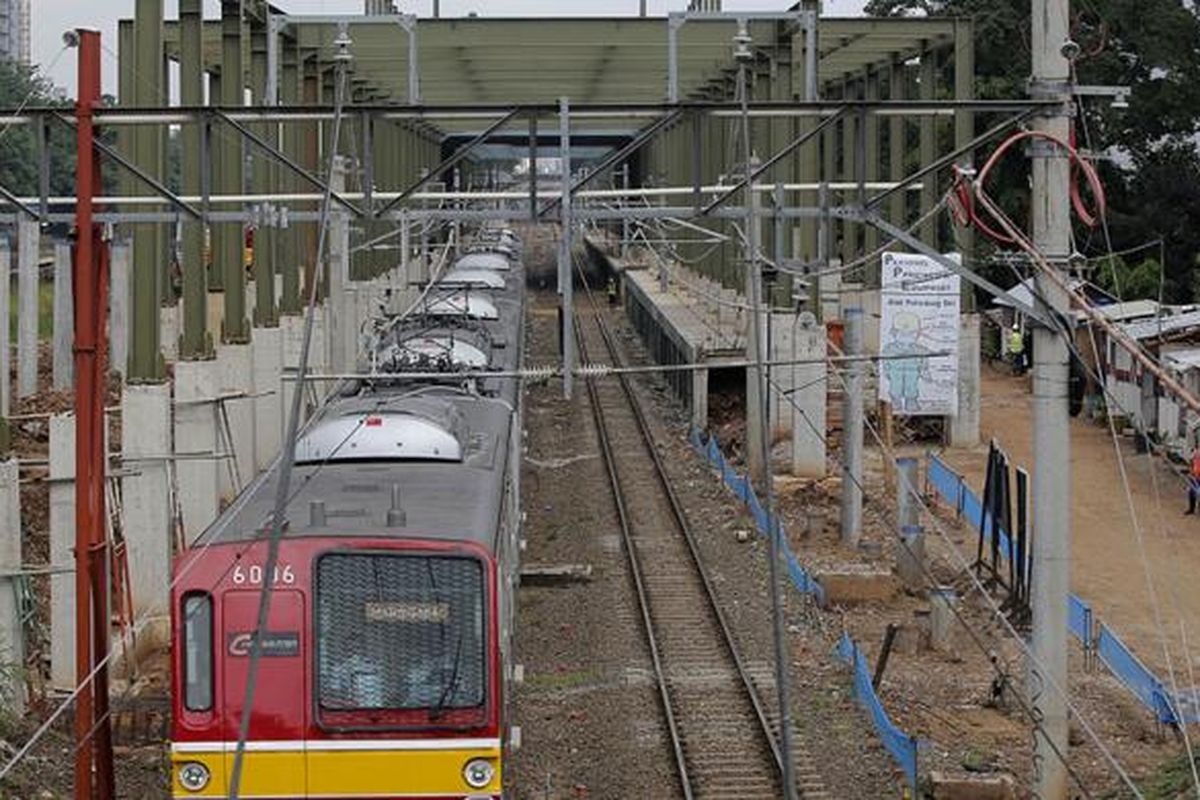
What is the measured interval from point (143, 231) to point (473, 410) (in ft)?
12.9

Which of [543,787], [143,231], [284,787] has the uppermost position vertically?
[143,231]

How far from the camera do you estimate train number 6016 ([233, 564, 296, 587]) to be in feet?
31.1

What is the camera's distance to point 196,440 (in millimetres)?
17953

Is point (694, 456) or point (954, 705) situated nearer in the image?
point (954, 705)

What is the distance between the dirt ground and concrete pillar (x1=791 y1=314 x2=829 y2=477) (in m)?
2.57

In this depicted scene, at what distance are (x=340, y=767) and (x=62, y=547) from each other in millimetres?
6281

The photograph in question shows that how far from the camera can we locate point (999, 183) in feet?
137

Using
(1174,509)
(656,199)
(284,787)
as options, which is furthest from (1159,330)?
(656,199)

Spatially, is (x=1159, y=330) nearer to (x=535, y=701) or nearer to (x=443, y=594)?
(x=535, y=701)

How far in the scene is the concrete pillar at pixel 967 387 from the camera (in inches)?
1125

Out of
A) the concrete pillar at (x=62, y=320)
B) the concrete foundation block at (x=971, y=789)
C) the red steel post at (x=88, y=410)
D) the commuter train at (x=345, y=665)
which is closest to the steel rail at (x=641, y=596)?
the concrete foundation block at (x=971, y=789)

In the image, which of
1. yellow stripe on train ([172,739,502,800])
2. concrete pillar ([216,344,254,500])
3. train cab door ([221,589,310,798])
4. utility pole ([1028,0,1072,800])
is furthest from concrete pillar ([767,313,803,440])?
train cab door ([221,589,310,798])

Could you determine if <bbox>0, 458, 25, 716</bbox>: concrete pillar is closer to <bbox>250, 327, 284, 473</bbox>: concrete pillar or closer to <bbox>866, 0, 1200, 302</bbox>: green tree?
<bbox>250, 327, 284, 473</bbox>: concrete pillar

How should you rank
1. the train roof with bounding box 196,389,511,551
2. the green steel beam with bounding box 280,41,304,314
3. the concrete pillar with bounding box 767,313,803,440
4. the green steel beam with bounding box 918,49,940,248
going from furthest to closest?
the green steel beam with bounding box 918,49,940,248 < the concrete pillar with bounding box 767,313,803,440 < the green steel beam with bounding box 280,41,304,314 < the train roof with bounding box 196,389,511,551
